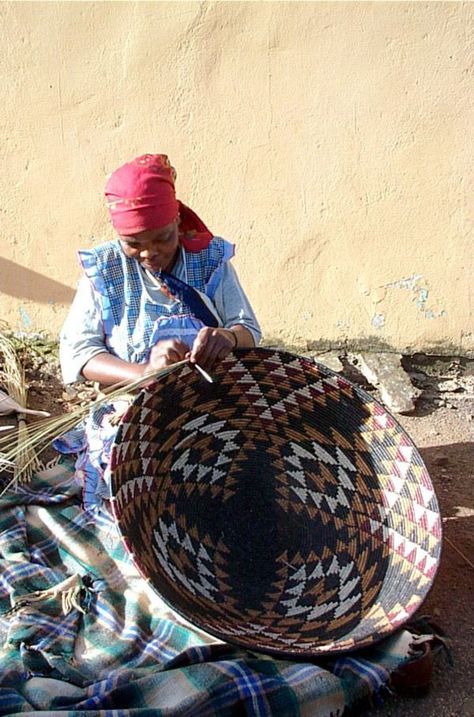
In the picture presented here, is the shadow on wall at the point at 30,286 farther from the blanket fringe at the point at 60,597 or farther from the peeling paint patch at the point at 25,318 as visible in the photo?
the blanket fringe at the point at 60,597

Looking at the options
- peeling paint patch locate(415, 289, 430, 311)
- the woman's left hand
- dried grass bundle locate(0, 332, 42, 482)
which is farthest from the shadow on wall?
the woman's left hand

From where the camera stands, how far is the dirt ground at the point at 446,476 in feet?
7.02

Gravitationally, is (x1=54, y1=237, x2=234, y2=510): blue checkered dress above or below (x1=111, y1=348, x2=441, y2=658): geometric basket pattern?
above

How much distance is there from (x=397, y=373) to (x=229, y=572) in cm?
172

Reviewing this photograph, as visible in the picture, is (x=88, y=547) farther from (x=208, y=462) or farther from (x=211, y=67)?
(x=211, y=67)

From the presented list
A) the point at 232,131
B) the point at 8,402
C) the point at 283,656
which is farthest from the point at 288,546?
the point at 232,131

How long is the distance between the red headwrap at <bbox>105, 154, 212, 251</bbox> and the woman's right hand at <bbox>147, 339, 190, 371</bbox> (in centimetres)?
34

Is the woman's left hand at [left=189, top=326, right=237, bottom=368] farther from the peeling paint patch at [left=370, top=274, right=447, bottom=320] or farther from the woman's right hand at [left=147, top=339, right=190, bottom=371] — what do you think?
the peeling paint patch at [left=370, top=274, right=447, bottom=320]

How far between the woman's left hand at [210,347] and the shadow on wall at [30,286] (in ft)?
5.96

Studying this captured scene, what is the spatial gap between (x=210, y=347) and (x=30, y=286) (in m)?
1.98

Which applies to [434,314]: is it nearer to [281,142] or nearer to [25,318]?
[281,142]

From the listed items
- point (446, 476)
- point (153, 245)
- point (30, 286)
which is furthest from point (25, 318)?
point (446, 476)

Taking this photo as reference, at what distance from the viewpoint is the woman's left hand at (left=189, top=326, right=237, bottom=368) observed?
2.24 meters

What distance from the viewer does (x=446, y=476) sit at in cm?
317
